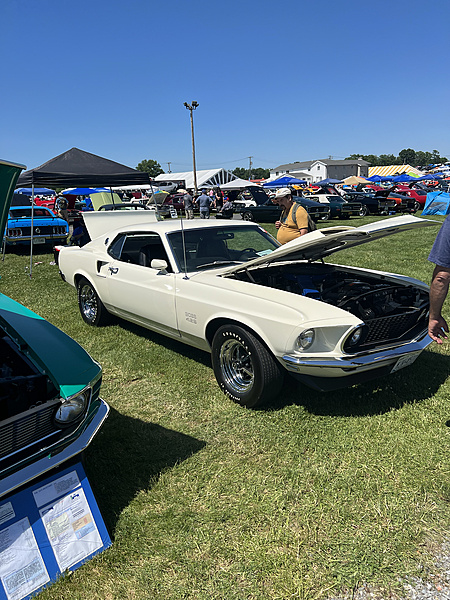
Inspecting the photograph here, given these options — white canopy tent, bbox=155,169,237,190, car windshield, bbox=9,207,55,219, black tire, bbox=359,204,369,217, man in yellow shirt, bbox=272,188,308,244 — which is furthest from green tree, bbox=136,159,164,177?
man in yellow shirt, bbox=272,188,308,244

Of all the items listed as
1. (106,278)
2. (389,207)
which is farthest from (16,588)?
(389,207)

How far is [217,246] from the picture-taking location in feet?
14.6

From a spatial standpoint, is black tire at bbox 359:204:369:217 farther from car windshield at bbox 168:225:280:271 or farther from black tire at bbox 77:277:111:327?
black tire at bbox 77:277:111:327

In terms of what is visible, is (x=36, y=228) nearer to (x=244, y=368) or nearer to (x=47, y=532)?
(x=244, y=368)

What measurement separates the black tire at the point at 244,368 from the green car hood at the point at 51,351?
118cm

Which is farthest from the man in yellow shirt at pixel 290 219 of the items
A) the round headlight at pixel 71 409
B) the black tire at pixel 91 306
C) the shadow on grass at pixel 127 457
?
the round headlight at pixel 71 409

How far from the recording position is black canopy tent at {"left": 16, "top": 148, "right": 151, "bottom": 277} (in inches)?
360

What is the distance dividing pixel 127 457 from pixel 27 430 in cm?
103

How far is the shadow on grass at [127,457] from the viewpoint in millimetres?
2545

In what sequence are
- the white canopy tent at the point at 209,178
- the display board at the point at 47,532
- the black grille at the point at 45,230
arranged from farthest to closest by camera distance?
the white canopy tent at the point at 209,178 → the black grille at the point at 45,230 → the display board at the point at 47,532

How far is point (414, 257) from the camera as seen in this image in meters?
9.80

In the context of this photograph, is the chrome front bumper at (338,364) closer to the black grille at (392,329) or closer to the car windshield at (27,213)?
the black grille at (392,329)

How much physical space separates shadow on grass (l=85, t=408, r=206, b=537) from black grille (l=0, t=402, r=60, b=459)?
654 millimetres

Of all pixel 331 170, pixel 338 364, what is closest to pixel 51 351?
pixel 338 364
